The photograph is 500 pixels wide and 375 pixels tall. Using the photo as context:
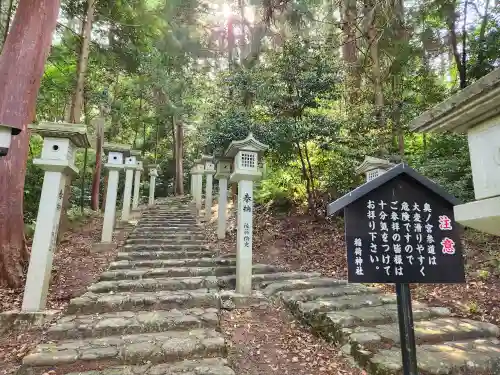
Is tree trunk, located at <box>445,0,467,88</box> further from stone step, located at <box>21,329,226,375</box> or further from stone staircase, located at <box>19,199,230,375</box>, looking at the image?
stone step, located at <box>21,329,226,375</box>

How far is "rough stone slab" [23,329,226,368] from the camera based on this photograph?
3.58m

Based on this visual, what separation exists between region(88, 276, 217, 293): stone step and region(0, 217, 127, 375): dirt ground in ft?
1.67

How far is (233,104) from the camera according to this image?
1144 centimetres

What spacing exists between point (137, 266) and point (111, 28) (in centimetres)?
798

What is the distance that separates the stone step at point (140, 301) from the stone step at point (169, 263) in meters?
1.41

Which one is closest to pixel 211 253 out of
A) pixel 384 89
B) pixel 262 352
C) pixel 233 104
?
pixel 262 352

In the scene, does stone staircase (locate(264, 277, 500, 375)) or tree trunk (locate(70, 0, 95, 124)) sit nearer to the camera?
stone staircase (locate(264, 277, 500, 375))

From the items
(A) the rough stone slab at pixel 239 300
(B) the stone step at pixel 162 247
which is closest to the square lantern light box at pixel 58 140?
(B) the stone step at pixel 162 247

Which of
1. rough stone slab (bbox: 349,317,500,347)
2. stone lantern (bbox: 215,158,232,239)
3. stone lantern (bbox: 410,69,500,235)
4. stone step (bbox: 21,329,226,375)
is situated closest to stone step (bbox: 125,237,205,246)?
stone lantern (bbox: 215,158,232,239)

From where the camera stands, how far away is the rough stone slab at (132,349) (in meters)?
3.58

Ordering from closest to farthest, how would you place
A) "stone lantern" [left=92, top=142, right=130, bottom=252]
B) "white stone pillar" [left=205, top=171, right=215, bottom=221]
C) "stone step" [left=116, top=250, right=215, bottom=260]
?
Answer: 1. "stone step" [left=116, top=250, right=215, bottom=260]
2. "stone lantern" [left=92, top=142, right=130, bottom=252]
3. "white stone pillar" [left=205, top=171, right=215, bottom=221]

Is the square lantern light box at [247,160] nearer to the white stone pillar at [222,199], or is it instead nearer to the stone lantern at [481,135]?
the white stone pillar at [222,199]

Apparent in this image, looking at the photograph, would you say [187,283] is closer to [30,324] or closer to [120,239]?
[30,324]

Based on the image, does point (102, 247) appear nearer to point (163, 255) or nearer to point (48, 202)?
point (163, 255)
